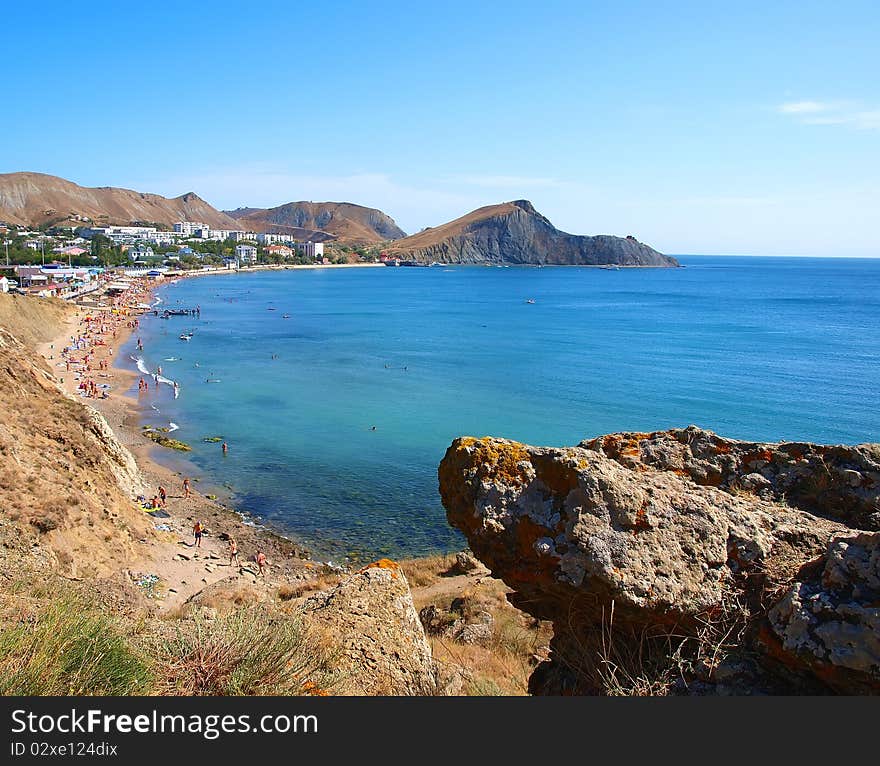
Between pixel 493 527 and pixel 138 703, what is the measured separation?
2808 mm

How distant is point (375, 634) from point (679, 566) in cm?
285

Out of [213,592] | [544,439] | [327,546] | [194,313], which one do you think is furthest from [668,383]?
[194,313]

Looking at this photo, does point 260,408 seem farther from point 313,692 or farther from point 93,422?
point 313,692

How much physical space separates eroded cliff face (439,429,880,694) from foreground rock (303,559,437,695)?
109 cm

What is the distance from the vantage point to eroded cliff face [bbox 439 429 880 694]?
3998mm

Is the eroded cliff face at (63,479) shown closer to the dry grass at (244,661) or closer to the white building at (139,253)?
the dry grass at (244,661)

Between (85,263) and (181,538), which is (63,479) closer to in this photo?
(181,538)

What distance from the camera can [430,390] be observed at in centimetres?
4491

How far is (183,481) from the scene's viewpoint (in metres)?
25.5

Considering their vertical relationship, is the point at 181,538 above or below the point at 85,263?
below

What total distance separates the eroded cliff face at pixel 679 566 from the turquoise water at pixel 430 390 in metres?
15.7

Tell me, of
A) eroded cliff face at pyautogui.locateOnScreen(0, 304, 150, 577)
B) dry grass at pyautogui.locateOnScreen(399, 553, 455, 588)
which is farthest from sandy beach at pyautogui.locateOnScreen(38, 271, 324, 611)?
dry grass at pyautogui.locateOnScreen(399, 553, 455, 588)

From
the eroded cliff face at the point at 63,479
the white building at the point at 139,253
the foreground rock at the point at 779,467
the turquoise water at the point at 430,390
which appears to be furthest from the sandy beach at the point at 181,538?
the white building at the point at 139,253

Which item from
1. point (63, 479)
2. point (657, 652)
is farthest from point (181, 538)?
point (657, 652)
